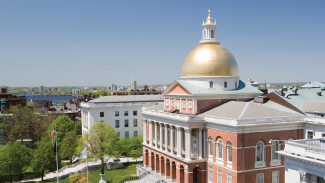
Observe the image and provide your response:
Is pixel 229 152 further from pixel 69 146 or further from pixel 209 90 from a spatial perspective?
pixel 69 146

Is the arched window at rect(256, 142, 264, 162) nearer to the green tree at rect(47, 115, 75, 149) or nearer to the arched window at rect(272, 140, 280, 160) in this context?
the arched window at rect(272, 140, 280, 160)

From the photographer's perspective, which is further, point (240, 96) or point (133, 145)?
point (133, 145)

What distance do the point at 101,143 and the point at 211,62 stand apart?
26.2 metres

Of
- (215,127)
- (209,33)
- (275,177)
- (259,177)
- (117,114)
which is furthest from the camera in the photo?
(117,114)

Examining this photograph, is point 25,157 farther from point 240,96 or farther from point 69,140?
point 240,96

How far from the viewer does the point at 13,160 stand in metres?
60.8

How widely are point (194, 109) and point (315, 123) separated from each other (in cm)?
1773

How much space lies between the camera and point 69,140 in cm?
7525

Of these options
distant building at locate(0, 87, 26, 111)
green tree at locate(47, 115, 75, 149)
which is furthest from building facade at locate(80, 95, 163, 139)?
distant building at locate(0, 87, 26, 111)

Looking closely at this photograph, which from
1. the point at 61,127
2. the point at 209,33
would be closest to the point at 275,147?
the point at 209,33

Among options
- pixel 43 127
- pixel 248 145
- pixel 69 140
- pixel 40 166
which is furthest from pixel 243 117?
pixel 43 127

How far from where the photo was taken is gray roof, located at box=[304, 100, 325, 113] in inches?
1799

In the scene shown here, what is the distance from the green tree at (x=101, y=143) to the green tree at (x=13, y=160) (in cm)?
1320

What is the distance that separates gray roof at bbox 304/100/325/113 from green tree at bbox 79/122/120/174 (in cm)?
3533
